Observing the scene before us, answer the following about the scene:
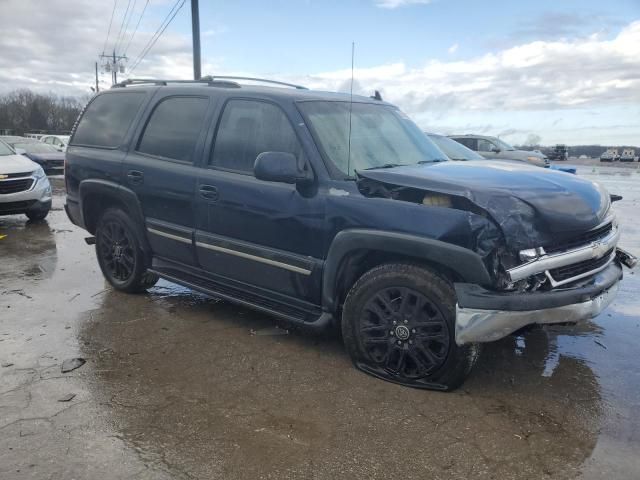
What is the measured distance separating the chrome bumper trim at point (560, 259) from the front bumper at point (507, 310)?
13 cm

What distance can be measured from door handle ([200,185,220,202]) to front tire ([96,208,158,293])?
1.13 meters

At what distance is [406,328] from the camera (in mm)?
3369

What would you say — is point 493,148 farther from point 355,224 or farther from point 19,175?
point 355,224

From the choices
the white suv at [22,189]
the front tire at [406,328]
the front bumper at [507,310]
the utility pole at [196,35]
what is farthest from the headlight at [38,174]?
the front bumper at [507,310]

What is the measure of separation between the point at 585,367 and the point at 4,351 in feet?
14.1

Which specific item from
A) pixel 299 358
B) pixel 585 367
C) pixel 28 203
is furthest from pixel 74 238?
pixel 585 367

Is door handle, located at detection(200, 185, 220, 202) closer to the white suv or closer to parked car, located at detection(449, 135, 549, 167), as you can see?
the white suv

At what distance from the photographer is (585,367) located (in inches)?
151

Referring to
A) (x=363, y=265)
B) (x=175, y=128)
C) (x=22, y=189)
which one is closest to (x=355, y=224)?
(x=363, y=265)

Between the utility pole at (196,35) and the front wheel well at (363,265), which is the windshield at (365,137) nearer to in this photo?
the front wheel well at (363,265)

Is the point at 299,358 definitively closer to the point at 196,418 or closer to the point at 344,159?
the point at 196,418

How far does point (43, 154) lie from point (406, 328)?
66.1 ft

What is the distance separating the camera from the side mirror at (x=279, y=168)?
3584 millimetres

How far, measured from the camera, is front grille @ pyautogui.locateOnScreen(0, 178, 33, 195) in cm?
903
